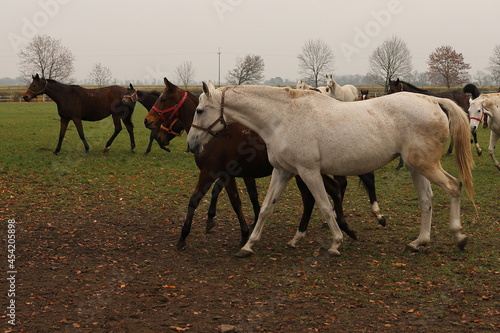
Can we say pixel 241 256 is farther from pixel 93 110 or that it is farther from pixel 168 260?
pixel 93 110

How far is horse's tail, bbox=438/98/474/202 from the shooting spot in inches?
253

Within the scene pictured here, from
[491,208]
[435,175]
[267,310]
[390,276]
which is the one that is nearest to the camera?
[267,310]

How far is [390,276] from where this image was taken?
565cm

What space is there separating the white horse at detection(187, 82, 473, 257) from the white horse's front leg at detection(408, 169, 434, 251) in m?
0.01

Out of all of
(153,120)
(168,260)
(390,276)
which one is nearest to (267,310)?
(390,276)

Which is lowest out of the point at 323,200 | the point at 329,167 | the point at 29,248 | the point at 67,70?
the point at 29,248

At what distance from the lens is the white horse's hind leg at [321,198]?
6250 mm

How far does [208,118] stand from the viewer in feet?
21.2

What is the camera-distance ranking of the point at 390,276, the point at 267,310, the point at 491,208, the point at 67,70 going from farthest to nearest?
the point at 67,70 → the point at 491,208 → the point at 390,276 → the point at 267,310

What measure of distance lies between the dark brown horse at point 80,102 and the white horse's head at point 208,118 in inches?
416

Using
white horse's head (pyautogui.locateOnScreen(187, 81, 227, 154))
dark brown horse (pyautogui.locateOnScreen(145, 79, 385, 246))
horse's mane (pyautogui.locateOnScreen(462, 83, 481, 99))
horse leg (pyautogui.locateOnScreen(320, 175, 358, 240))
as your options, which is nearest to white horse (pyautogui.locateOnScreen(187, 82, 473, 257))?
white horse's head (pyautogui.locateOnScreen(187, 81, 227, 154))

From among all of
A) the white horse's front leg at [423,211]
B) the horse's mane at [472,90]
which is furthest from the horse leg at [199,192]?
the horse's mane at [472,90]

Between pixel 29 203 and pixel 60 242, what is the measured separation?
2771 millimetres

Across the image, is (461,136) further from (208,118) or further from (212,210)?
(212,210)
